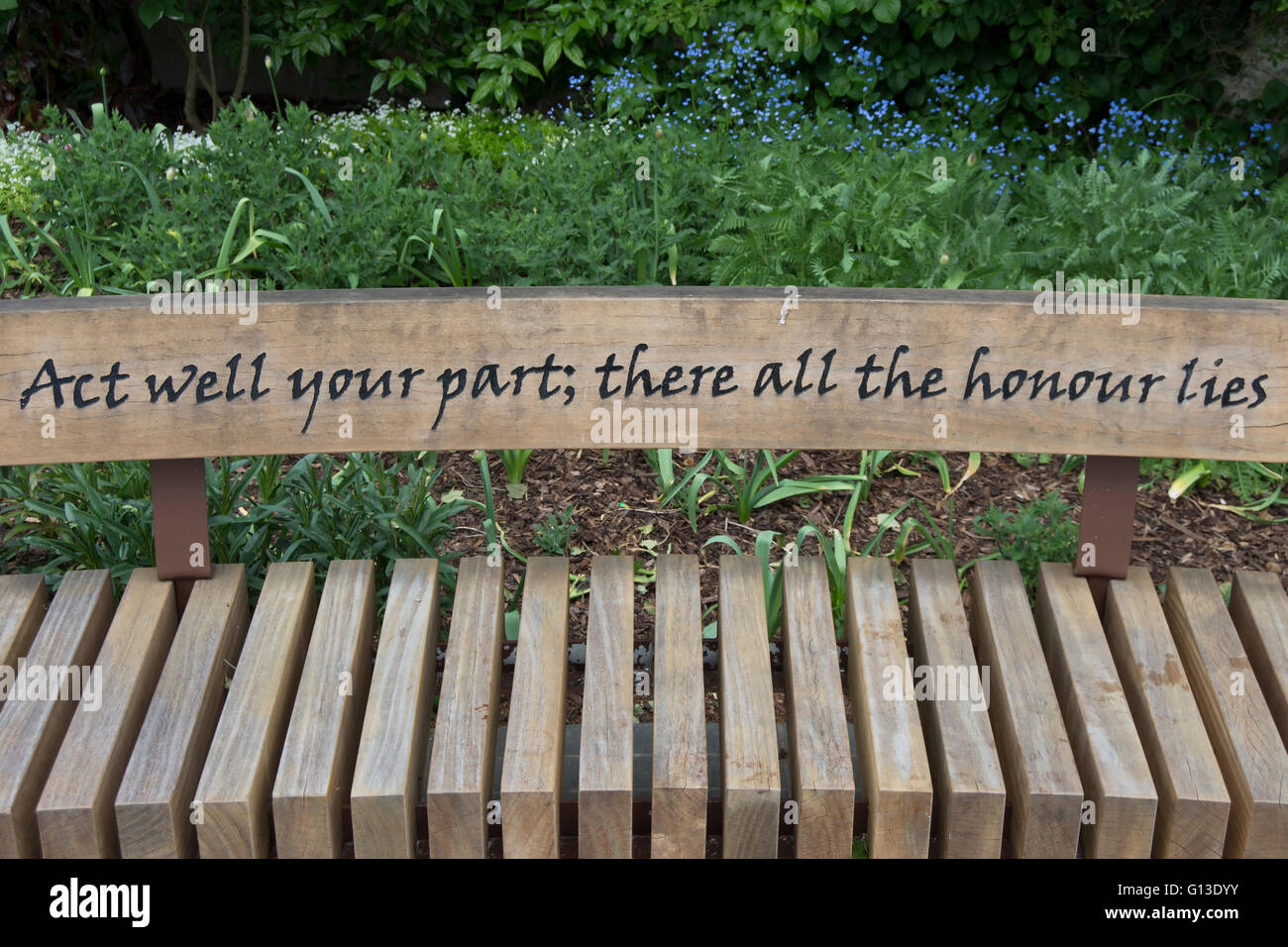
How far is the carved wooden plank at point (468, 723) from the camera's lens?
5.86 ft

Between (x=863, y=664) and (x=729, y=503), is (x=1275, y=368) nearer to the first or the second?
(x=863, y=664)

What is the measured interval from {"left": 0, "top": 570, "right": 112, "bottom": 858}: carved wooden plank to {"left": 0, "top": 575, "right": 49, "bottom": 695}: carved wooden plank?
2cm

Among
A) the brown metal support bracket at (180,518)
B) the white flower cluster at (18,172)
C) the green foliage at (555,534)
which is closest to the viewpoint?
the brown metal support bracket at (180,518)

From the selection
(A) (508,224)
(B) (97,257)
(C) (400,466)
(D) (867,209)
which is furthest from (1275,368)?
(B) (97,257)

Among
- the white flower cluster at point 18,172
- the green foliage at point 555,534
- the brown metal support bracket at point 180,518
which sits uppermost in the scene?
the white flower cluster at point 18,172

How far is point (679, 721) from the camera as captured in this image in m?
1.91

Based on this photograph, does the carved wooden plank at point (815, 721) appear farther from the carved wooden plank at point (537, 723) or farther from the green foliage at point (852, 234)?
the green foliage at point (852, 234)

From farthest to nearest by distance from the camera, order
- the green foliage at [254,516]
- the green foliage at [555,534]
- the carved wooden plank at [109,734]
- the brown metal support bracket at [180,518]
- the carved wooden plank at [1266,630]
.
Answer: the green foliage at [555,534] → the green foliage at [254,516] → the brown metal support bracket at [180,518] → the carved wooden plank at [1266,630] → the carved wooden plank at [109,734]

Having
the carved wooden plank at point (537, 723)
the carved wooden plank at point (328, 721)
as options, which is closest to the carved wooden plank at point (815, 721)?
the carved wooden plank at point (537, 723)

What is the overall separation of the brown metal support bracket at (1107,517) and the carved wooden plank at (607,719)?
30.8 inches

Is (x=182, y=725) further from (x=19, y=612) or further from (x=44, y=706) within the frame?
(x=19, y=612)

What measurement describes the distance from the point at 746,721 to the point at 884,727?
202 mm

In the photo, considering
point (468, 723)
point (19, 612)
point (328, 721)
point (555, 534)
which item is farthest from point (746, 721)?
point (19, 612)

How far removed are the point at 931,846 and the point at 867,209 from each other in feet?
6.57
